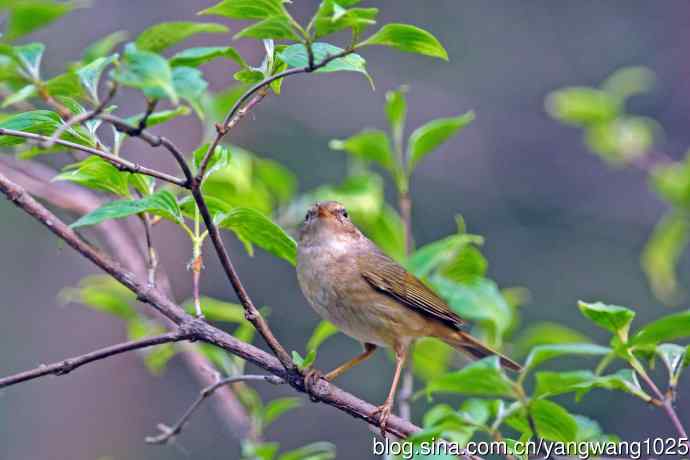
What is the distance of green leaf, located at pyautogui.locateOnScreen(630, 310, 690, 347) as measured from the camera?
1.98 m

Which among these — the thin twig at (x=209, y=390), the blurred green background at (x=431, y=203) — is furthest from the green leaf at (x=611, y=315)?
the blurred green background at (x=431, y=203)

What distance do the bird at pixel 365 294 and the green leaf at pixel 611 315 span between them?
108 cm

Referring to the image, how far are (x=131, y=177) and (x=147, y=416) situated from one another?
6.22 m

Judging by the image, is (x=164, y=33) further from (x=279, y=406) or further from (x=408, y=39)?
(x=279, y=406)

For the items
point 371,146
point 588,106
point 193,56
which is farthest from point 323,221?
point 193,56

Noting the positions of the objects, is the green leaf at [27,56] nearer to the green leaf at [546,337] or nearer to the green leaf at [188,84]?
the green leaf at [188,84]

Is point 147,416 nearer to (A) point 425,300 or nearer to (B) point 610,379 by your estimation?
(A) point 425,300

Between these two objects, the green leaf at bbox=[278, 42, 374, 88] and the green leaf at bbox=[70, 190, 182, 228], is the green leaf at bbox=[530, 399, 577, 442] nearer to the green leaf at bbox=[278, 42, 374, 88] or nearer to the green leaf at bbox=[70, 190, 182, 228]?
the green leaf at bbox=[278, 42, 374, 88]

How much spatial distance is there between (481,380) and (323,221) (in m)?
2.08

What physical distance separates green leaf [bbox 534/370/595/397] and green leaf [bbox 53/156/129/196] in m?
1.24

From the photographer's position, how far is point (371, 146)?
335cm

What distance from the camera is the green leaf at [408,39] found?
1897 mm

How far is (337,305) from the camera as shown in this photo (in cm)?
352

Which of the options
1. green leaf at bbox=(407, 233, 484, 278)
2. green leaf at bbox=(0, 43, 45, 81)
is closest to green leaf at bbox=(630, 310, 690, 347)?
green leaf at bbox=(407, 233, 484, 278)
